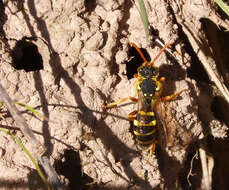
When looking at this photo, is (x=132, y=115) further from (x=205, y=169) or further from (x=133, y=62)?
(x=205, y=169)

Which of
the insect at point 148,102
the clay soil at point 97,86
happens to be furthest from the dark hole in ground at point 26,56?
the insect at point 148,102

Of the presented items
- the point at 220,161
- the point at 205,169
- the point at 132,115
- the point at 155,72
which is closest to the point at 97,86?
the point at 132,115

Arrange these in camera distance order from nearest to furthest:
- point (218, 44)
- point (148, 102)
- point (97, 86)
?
point (97, 86) → point (148, 102) → point (218, 44)

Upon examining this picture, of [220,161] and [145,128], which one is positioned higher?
[145,128]

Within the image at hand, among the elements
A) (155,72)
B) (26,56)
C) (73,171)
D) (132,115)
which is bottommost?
(73,171)

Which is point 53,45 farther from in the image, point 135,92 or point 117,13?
point 135,92

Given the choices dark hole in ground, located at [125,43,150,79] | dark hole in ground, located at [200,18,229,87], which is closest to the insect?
dark hole in ground, located at [125,43,150,79]

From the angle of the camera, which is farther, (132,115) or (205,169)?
(205,169)
